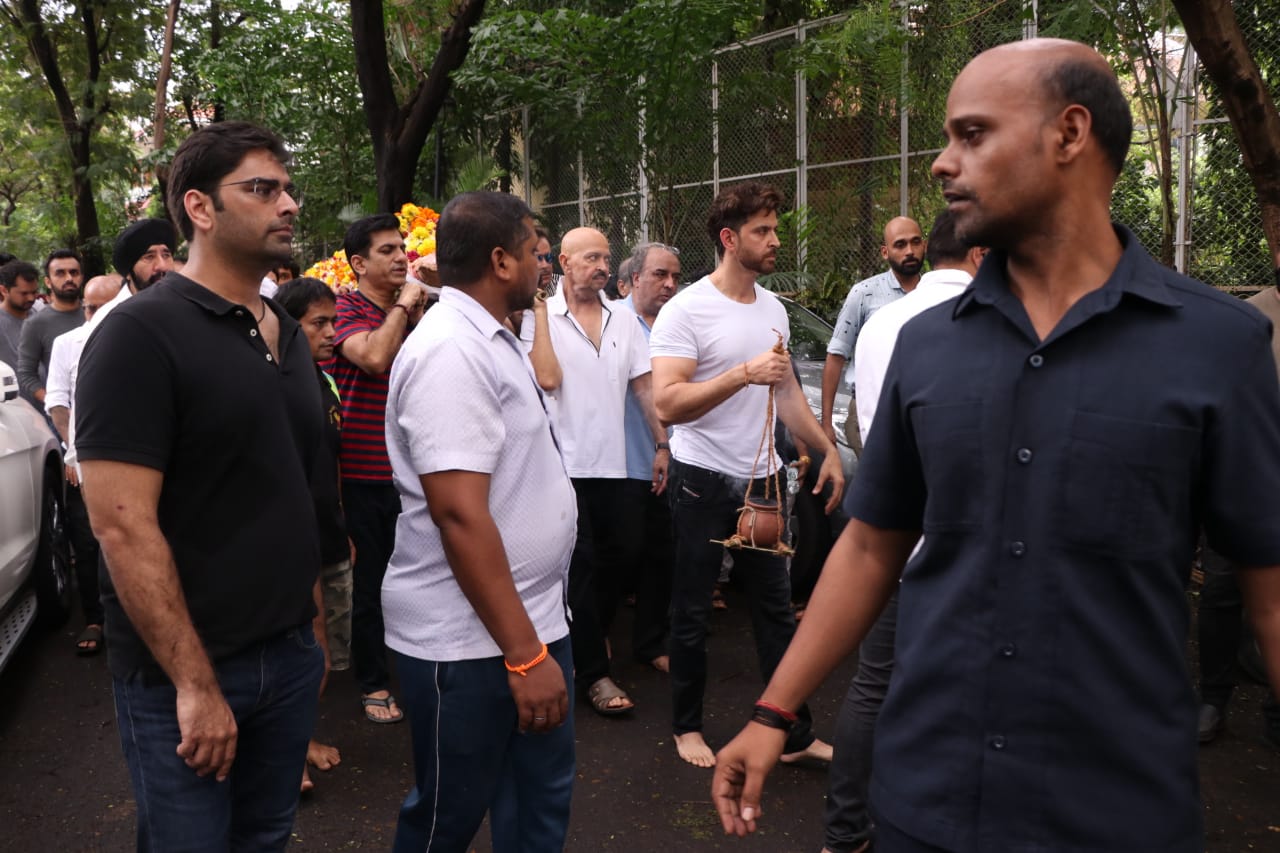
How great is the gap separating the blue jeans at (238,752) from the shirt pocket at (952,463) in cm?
149

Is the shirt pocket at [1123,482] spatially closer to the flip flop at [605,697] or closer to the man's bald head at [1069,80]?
the man's bald head at [1069,80]

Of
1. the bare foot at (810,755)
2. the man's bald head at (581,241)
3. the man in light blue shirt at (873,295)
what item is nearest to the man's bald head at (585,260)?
the man's bald head at (581,241)

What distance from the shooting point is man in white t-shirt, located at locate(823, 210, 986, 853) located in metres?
3.69

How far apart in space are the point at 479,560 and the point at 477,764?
1.71ft

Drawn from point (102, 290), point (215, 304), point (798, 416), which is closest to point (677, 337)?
point (798, 416)

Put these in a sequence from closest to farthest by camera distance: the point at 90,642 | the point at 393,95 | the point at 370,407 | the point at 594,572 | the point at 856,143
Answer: the point at 370,407 < the point at 594,572 < the point at 90,642 < the point at 856,143 < the point at 393,95

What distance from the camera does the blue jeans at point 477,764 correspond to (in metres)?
2.82

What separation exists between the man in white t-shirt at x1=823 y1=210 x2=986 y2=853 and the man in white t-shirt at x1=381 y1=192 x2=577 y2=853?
1103mm

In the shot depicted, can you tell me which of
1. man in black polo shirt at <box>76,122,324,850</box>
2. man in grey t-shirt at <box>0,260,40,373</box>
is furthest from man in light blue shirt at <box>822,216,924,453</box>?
man in grey t-shirt at <box>0,260,40,373</box>

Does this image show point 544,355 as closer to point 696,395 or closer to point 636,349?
point 636,349

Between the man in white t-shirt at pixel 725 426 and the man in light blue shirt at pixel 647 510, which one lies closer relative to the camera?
the man in white t-shirt at pixel 725 426

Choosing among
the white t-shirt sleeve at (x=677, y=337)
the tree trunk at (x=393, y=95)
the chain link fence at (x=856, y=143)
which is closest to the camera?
the white t-shirt sleeve at (x=677, y=337)

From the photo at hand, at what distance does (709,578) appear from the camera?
487 centimetres

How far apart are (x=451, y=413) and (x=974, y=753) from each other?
1.39m
